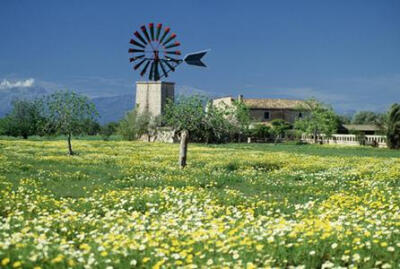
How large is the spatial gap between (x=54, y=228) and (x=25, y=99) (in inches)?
3542

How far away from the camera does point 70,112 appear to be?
39.7 meters

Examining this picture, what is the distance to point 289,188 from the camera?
17.6m

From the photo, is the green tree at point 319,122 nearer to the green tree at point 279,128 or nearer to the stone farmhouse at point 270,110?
the green tree at point 279,128

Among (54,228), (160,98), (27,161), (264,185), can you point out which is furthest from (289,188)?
(160,98)

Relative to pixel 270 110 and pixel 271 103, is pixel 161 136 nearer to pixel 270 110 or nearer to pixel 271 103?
pixel 270 110

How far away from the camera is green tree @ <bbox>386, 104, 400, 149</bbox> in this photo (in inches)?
2479

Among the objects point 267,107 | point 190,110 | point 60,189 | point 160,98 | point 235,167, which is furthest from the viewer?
point 267,107

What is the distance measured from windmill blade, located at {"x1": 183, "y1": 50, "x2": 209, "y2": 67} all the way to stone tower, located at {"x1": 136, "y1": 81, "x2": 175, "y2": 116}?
32.2m

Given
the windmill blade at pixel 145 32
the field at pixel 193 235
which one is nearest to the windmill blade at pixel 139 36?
the windmill blade at pixel 145 32

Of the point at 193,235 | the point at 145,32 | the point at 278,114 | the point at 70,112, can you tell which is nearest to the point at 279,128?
the point at 278,114

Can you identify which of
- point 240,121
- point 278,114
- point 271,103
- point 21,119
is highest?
point 271,103

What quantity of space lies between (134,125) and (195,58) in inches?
1344

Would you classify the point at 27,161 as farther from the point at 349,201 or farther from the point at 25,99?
the point at 25,99

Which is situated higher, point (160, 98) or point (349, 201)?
point (160, 98)
